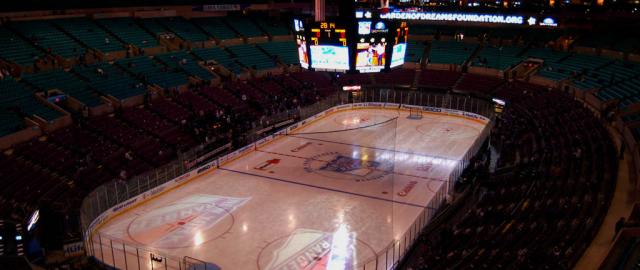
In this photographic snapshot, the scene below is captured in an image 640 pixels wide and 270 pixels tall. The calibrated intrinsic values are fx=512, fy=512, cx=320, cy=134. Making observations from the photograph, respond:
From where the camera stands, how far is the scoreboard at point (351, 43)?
23.4 meters

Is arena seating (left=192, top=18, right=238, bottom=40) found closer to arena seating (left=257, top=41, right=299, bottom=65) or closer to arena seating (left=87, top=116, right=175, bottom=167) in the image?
arena seating (left=257, top=41, right=299, bottom=65)

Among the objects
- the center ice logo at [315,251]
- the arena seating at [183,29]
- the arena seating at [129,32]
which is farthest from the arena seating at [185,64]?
the center ice logo at [315,251]

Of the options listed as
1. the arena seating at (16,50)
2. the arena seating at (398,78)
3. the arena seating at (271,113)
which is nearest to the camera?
the arena seating at (271,113)

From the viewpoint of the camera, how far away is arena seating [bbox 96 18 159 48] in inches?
1554

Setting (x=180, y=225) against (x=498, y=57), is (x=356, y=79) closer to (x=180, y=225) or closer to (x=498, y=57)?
(x=498, y=57)

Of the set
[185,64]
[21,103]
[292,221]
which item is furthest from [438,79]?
[21,103]

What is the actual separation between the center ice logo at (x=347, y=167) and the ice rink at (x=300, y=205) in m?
0.05

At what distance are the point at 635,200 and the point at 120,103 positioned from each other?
26.5 meters

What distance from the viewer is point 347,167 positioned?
83.7 feet

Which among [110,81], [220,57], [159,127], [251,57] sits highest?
[220,57]

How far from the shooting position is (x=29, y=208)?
18203 millimetres

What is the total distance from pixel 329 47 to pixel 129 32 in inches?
912

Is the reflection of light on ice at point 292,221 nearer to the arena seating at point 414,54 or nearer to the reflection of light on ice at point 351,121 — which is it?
the reflection of light on ice at point 351,121

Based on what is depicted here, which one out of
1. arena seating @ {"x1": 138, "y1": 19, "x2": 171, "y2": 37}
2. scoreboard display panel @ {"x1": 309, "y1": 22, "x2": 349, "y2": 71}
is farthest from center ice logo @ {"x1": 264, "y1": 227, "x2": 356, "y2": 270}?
arena seating @ {"x1": 138, "y1": 19, "x2": 171, "y2": 37}
